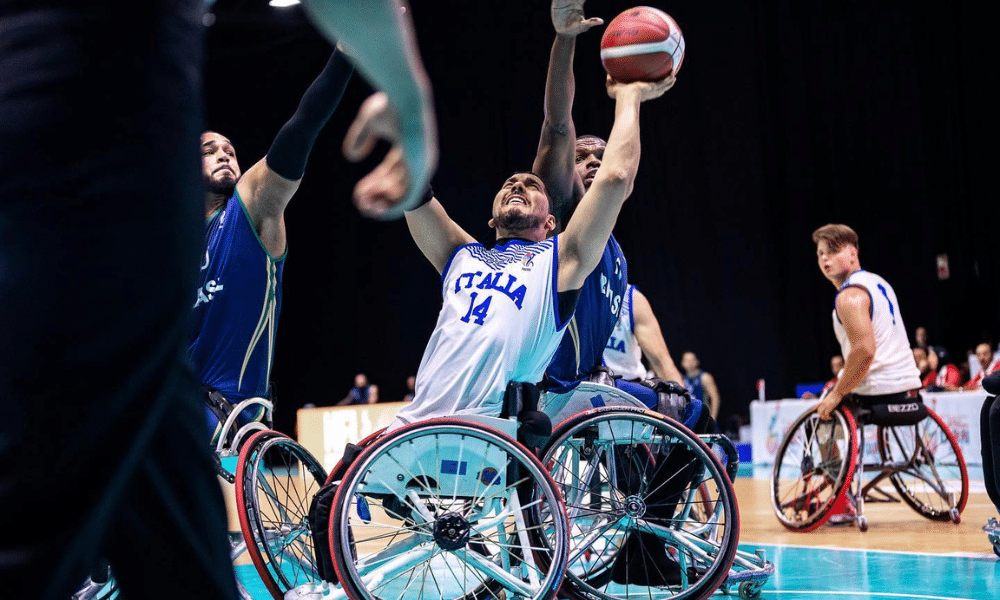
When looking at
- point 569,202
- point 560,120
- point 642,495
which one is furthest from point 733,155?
point 642,495

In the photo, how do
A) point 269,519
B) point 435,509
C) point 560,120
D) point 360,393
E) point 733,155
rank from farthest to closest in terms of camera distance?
1. point 360,393
2. point 733,155
3. point 560,120
4. point 269,519
5. point 435,509

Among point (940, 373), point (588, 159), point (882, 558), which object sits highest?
point (588, 159)

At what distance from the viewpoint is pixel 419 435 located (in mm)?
2453

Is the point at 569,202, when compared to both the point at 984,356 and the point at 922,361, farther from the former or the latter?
the point at 922,361

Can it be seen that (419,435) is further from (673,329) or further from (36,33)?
(673,329)

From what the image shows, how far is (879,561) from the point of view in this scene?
4.05 m

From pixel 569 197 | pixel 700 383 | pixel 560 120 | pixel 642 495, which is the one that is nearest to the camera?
pixel 642 495

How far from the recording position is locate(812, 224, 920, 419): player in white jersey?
213 inches

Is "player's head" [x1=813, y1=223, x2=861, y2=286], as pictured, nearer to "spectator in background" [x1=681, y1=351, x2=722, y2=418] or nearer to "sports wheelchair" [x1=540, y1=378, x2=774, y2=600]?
"sports wheelchair" [x1=540, y1=378, x2=774, y2=600]

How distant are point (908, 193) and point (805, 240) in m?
1.45

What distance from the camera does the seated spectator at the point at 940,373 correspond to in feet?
31.9

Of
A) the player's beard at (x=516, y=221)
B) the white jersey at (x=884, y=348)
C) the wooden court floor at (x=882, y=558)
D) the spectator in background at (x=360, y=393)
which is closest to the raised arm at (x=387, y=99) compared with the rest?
the player's beard at (x=516, y=221)

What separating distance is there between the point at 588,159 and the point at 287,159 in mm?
1637

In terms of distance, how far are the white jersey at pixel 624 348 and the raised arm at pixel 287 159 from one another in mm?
2575
